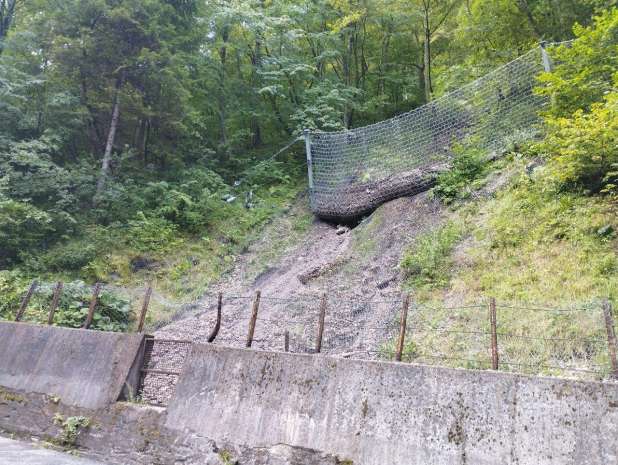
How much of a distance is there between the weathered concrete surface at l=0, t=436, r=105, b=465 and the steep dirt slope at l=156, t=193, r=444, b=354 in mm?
2888

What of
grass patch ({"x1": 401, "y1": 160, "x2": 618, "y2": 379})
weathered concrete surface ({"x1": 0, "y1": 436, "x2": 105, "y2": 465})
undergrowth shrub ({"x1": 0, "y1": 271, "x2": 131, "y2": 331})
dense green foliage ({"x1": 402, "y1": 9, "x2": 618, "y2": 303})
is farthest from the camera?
undergrowth shrub ({"x1": 0, "y1": 271, "x2": 131, "y2": 331})

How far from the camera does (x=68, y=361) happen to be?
627cm

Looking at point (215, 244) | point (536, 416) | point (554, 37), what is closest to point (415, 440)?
point (536, 416)

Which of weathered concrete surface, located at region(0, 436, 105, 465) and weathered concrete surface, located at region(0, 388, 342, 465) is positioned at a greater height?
weathered concrete surface, located at region(0, 388, 342, 465)

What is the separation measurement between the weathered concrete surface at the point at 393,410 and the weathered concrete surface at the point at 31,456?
43.4 inches

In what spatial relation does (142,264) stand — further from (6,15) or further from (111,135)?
(6,15)

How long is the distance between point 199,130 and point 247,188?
3.35 metres

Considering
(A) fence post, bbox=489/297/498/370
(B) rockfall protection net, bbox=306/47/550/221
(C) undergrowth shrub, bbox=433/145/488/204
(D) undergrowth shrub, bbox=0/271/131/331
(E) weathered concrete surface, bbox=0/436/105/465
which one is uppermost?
→ (B) rockfall protection net, bbox=306/47/550/221

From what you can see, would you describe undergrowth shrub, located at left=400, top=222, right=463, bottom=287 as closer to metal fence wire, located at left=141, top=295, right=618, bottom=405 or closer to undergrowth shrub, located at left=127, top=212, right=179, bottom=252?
metal fence wire, located at left=141, top=295, right=618, bottom=405

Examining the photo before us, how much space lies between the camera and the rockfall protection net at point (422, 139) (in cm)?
999

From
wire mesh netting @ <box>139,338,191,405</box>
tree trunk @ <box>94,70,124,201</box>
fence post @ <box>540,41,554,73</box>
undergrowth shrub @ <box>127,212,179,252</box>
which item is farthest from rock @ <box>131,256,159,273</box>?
fence post @ <box>540,41,554,73</box>

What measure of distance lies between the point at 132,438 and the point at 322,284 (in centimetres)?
461

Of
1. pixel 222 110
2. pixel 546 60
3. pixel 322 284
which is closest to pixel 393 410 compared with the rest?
pixel 322 284

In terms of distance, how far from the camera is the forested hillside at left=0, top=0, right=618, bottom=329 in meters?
7.51
